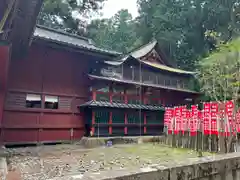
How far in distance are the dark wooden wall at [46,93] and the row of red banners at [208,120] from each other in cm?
517

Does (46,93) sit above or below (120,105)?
above

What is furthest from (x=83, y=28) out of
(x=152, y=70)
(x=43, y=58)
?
(x=43, y=58)

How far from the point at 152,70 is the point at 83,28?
13.8 metres

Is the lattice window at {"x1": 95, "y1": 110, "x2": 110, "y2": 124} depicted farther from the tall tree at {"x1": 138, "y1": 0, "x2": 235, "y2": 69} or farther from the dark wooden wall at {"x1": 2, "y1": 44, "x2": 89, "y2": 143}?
the tall tree at {"x1": 138, "y1": 0, "x2": 235, "y2": 69}

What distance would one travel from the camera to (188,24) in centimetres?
2691

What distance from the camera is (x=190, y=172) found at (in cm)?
200

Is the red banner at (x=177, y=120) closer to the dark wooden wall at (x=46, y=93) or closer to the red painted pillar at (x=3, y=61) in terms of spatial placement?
the dark wooden wall at (x=46, y=93)

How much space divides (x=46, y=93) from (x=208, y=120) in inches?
305

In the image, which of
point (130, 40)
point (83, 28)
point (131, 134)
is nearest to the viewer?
point (131, 134)

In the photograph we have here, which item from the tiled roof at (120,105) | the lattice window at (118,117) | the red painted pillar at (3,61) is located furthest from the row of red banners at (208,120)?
the red painted pillar at (3,61)

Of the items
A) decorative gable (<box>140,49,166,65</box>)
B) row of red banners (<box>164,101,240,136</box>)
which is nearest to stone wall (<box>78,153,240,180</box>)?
row of red banners (<box>164,101,240,136</box>)

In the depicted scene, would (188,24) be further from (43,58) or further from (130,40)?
(43,58)

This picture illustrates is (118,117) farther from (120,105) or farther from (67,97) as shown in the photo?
(67,97)

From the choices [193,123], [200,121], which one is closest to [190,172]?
[200,121]
